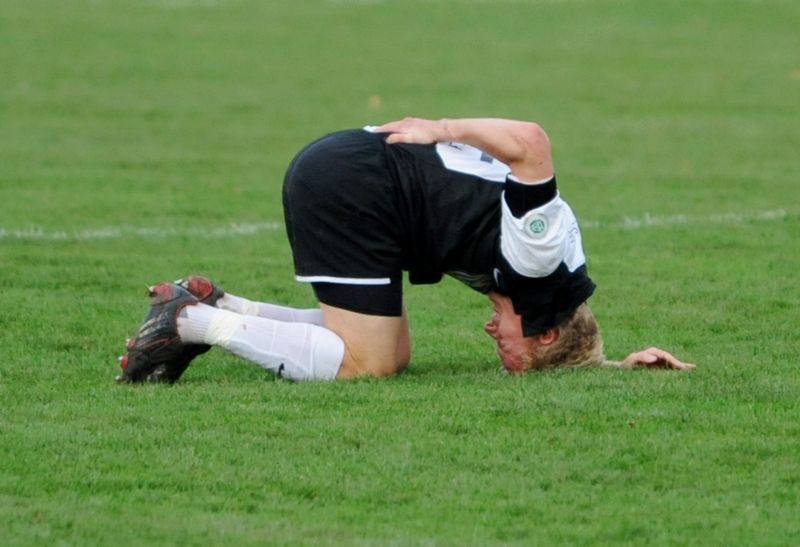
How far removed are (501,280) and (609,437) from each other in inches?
46.9

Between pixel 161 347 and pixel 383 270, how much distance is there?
35.1 inches

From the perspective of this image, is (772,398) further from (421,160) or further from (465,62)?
(465,62)

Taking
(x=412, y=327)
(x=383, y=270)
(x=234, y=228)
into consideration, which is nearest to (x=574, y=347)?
(x=383, y=270)

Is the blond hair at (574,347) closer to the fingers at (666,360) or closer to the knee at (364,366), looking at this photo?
the fingers at (666,360)

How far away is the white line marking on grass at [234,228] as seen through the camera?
35.6 ft

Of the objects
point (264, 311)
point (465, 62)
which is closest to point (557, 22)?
point (465, 62)

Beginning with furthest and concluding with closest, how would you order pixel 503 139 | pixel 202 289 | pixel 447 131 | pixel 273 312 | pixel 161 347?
pixel 273 312 < pixel 202 289 < pixel 161 347 < pixel 447 131 < pixel 503 139

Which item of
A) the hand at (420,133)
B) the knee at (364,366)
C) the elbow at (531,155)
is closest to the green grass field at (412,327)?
the knee at (364,366)

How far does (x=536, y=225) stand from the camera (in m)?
6.56

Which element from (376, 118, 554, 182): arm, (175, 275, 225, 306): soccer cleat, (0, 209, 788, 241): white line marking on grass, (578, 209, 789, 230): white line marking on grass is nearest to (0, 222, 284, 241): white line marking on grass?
(0, 209, 788, 241): white line marking on grass

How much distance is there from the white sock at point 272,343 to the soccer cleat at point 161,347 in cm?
5

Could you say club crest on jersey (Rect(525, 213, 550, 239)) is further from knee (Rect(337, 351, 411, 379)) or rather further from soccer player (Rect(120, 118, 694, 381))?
knee (Rect(337, 351, 411, 379))

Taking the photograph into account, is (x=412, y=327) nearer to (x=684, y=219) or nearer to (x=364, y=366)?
(x=364, y=366)

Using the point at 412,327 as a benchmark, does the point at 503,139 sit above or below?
above
